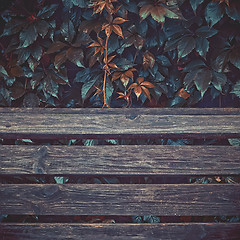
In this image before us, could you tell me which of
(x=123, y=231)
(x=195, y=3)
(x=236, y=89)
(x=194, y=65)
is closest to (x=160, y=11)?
(x=195, y=3)

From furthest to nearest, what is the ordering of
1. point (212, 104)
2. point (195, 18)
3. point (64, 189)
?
point (212, 104) < point (195, 18) < point (64, 189)

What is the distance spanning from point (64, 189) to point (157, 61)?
28.7 inches

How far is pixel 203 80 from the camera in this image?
3.68ft

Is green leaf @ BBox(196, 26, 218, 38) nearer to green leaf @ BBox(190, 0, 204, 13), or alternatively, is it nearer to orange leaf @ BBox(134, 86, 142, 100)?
green leaf @ BBox(190, 0, 204, 13)

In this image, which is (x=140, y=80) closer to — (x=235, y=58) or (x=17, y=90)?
(x=235, y=58)

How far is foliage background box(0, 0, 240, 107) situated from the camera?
112 cm

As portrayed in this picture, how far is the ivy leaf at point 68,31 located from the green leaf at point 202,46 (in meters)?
0.58

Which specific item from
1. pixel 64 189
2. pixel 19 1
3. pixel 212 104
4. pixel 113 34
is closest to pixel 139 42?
pixel 113 34

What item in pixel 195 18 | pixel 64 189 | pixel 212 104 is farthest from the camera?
pixel 212 104

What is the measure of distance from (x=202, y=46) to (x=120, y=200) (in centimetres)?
76

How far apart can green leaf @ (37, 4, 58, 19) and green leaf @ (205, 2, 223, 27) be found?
69 centimetres

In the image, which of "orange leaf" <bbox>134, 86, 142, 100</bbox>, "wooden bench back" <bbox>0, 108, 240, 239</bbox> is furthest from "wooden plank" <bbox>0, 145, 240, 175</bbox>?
"orange leaf" <bbox>134, 86, 142, 100</bbox>

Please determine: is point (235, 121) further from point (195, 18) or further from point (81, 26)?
point (81, 26)

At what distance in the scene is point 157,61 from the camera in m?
1.19
